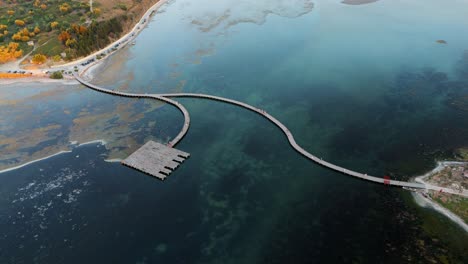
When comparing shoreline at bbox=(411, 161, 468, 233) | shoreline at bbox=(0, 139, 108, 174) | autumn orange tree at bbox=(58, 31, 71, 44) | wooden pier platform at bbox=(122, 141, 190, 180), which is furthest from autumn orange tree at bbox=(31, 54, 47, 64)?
shoreline at bbox=(411, 161, 468, 233)

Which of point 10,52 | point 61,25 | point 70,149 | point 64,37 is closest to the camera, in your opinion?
point 70,149

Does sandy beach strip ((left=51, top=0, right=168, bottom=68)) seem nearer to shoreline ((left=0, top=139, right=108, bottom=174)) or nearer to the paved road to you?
the paved road

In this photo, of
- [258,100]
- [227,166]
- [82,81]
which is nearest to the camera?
[227,166]

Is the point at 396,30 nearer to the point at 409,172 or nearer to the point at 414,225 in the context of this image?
the point at 409,172

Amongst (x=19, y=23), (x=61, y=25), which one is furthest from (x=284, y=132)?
(x=19, y=23)

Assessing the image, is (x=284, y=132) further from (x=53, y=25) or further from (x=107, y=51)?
(x=53, y=25)

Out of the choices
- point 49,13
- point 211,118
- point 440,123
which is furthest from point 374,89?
point 49,13
